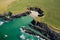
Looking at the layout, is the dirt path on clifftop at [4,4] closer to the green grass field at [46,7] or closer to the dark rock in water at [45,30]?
the green grass field at [46,7]

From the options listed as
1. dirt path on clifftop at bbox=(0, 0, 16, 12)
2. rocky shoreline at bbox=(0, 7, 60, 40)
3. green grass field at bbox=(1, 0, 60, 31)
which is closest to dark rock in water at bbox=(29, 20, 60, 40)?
rocky shoreline at bbox=(0, 7, 60, 40)

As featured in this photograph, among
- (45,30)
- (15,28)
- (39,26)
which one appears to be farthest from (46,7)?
(15,28)

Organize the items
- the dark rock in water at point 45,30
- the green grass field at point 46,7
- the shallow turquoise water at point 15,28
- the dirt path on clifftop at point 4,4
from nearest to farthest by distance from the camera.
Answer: the dark rock in water at point 45,30, the shallow turquoise water at point 15,28, the green grass field at point 46,7, the dirt path on clifftop at point 4,4

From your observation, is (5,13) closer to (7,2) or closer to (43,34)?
(7,2)

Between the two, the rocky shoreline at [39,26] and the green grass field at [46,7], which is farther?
the green grass field at [46,7]

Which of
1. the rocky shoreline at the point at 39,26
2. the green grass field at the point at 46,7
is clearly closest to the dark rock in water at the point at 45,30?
the rocky shoreline at the point at 39,26

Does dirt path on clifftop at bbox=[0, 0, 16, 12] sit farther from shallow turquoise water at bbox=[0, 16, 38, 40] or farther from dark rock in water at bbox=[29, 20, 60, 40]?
dark rock in water at bbox=[29, 20, 60, 40]

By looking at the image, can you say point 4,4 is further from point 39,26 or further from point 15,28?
point 39,26

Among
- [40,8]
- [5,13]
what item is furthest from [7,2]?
[40,8]
